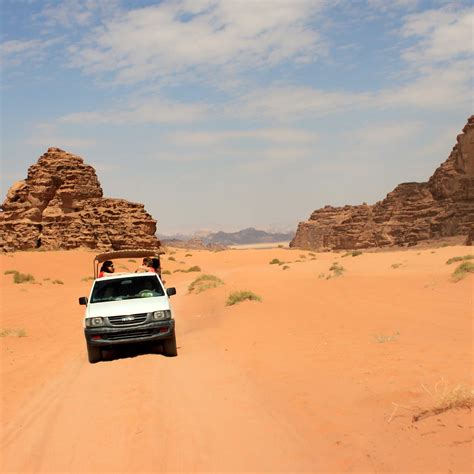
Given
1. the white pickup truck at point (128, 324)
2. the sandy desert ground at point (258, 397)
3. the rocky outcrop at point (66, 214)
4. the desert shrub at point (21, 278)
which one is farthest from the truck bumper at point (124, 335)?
the rocky outcrop at point (66, 214)

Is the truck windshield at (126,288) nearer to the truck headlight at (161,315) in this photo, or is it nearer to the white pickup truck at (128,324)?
the white pickup truck at (128,324)

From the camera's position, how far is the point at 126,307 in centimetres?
1020

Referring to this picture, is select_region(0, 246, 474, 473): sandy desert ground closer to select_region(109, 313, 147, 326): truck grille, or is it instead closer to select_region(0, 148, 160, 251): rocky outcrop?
select_region(109, 313, 147, 326): truck grille

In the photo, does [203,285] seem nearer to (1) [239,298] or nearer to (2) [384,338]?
(1) [239,298]

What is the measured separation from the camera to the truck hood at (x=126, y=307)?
10023 millimetres

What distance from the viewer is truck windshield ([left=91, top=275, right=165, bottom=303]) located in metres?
11.1

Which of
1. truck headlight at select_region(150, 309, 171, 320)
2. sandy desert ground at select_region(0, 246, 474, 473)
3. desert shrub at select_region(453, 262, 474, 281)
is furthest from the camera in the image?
desert shrub at select_region(453, 262, 474, 281)

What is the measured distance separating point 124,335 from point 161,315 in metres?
0.80

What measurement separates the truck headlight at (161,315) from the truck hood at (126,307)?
0.07 metres

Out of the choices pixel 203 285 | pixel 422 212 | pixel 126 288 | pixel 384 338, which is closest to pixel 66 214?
pixel 203 285

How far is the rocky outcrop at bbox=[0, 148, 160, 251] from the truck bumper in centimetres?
4266

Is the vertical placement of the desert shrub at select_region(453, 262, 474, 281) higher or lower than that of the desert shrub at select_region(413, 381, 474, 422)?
lower

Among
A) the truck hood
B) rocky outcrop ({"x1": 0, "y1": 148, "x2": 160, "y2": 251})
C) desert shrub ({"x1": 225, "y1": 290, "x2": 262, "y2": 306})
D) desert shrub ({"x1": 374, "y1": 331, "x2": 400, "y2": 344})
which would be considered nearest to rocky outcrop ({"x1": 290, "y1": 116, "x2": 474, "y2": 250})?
rocky outcrop ({"x1": 0, "y1": 148, "x2": 160, "y2": 251})

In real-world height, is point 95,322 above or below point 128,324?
above
